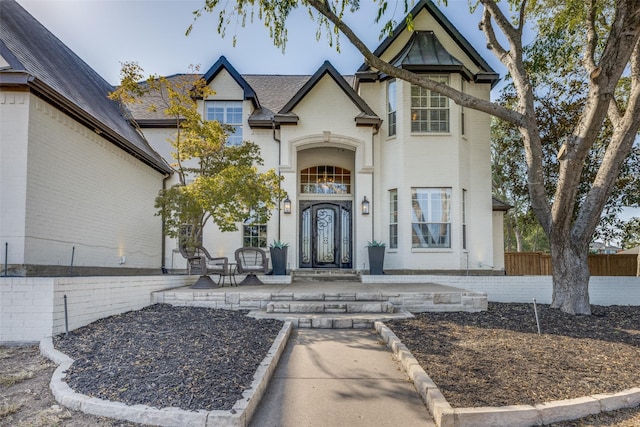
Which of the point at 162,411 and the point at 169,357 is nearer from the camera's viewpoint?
the point at 162,411

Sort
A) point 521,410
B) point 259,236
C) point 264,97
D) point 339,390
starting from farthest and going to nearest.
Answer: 1. point 264,97
2. point 259,236
3. point 339,390
4. point 521,410

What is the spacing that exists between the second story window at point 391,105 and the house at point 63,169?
22.8ft

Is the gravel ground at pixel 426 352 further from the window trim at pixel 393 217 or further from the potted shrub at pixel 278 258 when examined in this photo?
the window trim at pixel 393 217

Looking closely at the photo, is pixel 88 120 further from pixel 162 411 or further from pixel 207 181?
pixel 162 411

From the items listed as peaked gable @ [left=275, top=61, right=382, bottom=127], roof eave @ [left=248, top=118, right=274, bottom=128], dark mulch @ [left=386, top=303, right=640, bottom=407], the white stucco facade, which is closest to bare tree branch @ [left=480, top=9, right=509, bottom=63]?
peaked gable @ [left=275, top=61, right=382, bottom=127]

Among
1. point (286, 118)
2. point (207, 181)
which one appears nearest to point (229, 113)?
point (286, 118)

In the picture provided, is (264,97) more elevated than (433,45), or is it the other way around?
(433,45)

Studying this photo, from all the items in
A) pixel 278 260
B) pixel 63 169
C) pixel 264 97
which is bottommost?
pixel 278 260

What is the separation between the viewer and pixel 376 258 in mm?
10953

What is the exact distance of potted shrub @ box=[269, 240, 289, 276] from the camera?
10.8 m

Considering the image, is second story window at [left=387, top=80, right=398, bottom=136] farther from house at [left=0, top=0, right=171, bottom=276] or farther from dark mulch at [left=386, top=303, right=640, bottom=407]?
house at [left=0, top=0, right=171, bottom=276]

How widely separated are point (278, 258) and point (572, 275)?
6.75m

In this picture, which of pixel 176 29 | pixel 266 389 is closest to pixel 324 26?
pixel 176 29

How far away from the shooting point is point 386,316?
653 cm
